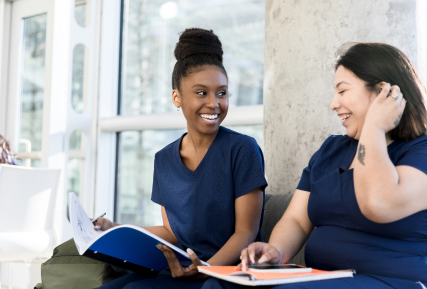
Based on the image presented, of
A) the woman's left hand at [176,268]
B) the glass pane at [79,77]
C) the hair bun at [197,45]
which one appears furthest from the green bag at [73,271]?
the glass pane at [79,77]

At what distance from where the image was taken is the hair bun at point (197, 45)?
5.47ft

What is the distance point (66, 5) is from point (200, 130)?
285cm

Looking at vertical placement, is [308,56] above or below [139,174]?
above

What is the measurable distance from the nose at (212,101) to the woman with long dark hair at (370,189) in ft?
1.50

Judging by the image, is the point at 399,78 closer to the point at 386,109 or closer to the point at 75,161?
the point at 386,109

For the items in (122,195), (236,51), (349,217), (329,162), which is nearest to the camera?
(349,217)

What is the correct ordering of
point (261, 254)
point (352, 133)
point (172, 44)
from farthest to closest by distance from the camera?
point (172, 44) < point (352, 133) < point (261, 254)

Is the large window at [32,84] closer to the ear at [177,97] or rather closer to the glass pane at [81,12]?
the glass pane at [81,12]

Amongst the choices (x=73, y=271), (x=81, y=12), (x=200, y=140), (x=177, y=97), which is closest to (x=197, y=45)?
(x=177, y=97)

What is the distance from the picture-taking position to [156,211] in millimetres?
3846

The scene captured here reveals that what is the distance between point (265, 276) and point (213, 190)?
661 millimetres

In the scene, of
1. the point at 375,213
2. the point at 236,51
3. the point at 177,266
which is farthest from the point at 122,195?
the point at 375,213

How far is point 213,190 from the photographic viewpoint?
1.55 metres

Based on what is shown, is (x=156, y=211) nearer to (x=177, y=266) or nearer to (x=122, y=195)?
(x=122, y=195)
